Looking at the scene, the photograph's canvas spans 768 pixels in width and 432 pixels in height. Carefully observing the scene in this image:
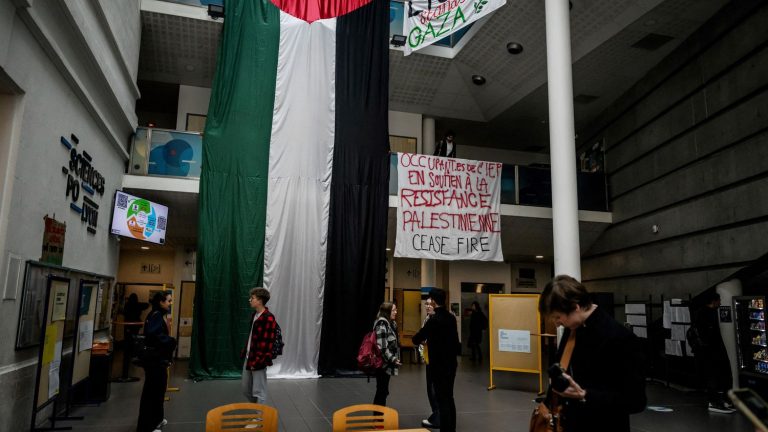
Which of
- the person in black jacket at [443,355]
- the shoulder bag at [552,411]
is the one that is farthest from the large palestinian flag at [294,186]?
the shoulder bag at [552,411]

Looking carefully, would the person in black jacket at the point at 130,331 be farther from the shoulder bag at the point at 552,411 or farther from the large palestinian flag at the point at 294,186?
the shoulder bag at the point at 552,411

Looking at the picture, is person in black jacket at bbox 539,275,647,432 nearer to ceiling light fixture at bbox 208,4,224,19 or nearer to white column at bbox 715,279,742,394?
white column at bbox 715,279,742,394

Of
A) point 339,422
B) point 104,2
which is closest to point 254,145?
point 104,2

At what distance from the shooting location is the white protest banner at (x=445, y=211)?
38.7ft

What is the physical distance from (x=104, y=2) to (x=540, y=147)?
46.2ft

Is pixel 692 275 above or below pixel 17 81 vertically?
below

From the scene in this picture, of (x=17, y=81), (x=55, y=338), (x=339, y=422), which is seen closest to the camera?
(x=339, y=422)

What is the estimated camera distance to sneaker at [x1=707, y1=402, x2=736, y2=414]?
7.75 metres

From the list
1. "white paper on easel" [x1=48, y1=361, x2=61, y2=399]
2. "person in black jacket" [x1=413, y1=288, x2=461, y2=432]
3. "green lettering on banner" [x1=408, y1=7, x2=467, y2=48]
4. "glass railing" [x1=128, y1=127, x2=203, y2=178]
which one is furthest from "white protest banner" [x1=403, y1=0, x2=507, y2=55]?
"white paper on easel" [x1=48, y1=361, x2=61, y2=399]

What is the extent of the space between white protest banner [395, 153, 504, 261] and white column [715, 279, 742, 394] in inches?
178

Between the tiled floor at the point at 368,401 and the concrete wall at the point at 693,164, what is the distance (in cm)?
290

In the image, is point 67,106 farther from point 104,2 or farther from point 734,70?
point 734,70

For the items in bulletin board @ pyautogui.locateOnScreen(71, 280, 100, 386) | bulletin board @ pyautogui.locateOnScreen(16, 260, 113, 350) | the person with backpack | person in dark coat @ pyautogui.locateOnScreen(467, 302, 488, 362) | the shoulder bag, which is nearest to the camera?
the shoulder bag

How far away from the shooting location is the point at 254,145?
36.5 feet
